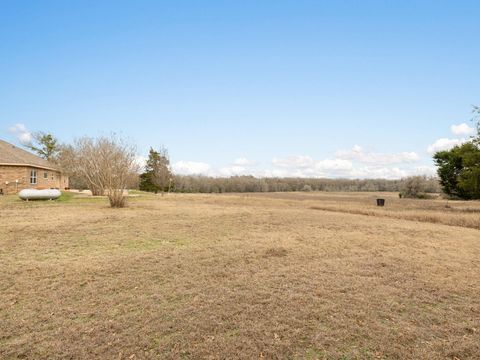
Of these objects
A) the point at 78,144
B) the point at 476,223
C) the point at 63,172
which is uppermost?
the point at 78,144

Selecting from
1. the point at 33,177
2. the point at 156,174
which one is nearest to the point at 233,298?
the point at 33,177

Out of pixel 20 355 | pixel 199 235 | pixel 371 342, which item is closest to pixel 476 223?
pixel 199 235

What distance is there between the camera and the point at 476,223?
14703 mm

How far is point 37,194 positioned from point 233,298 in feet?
64.7

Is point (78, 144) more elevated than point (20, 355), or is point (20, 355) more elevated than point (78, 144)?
point (78, 144)

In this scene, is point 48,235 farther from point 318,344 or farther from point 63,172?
point 63,172

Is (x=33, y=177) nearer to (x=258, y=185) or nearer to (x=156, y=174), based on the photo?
(x=156, y=174)

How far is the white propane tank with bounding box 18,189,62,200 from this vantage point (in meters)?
18.6

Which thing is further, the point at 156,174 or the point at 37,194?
the point at 156,174

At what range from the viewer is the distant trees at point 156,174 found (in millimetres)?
43341

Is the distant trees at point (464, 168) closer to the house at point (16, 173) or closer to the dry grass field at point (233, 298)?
the dry grass field at point (233, 298)

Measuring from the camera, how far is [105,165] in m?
23.1

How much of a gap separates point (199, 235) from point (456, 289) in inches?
271

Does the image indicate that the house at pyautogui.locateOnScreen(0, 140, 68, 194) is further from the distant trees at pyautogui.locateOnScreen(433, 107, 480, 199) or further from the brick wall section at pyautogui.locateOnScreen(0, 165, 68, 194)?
the distant trees at pyautogui.locateOnScreen(433, 107, 480, 199)
